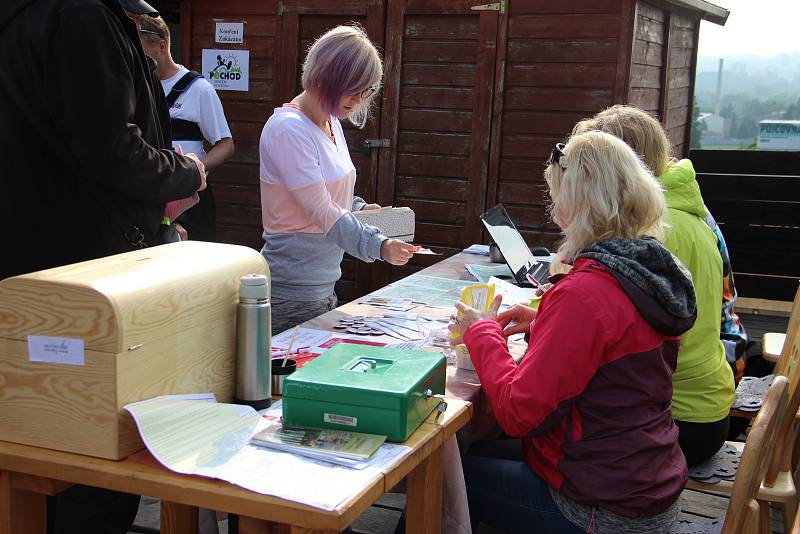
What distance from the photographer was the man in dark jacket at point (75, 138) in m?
2.11

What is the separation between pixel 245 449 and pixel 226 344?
0.99ft

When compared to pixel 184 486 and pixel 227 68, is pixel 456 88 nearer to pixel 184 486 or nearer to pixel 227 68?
pixel 227 68

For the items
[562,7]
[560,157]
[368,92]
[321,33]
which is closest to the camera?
[560,157]

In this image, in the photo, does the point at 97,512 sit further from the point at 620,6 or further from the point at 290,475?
the point at 620,6

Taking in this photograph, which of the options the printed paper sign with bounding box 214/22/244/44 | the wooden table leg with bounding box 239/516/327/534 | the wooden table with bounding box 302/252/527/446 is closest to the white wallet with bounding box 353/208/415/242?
the wooden table with bounding box 302/252/527/446

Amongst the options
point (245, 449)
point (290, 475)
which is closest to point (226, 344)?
point (245, 449)

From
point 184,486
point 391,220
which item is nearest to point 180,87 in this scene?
point 391,220

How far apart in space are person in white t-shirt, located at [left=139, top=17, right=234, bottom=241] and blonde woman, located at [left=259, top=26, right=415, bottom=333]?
1.38m

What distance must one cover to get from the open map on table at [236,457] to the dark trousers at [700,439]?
1278 millimetres

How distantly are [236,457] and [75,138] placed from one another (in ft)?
3.26

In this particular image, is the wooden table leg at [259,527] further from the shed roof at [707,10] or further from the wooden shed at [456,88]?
the shed roof at [707,10]

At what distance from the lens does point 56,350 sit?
1592 millimetres

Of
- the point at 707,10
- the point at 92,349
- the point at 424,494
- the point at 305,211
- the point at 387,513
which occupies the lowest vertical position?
the point at 387,513

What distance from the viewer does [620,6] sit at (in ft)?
17.9
